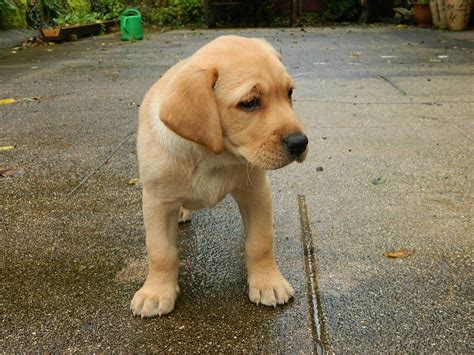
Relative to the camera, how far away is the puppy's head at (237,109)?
6.88 feet

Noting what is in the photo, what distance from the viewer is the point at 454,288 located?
2381 millimetres

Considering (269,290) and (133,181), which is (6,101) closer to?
(133,181)

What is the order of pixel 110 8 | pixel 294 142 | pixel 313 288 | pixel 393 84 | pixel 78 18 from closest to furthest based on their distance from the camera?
pixel 294 142, pixel 313 288, pixel 393 84, pixel 78 18, pixel 110 8

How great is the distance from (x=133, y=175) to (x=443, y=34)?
11395 mm

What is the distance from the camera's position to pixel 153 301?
2.27 meters

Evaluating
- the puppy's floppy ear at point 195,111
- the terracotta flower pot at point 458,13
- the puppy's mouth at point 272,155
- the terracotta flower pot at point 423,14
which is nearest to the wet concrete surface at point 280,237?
the puppy's mouth at point 272,155

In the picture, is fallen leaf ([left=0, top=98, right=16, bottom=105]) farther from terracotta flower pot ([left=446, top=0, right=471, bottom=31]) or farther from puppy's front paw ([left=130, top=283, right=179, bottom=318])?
terracotta flower pot ([left=446, top=0, right=471, bottom=31])

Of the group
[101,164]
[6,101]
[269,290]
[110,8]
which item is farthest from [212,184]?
[110,8]

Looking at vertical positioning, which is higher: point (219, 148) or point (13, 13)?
point (219, 148)

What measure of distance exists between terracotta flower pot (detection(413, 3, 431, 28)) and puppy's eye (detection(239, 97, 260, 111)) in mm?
15164

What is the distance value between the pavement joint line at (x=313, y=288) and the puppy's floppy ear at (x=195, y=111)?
788mm

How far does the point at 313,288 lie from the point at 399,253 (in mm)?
579

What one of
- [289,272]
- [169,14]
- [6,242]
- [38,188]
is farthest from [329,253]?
[169,14]

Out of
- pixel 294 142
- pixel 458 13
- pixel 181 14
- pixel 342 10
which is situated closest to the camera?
pixel 294 142
